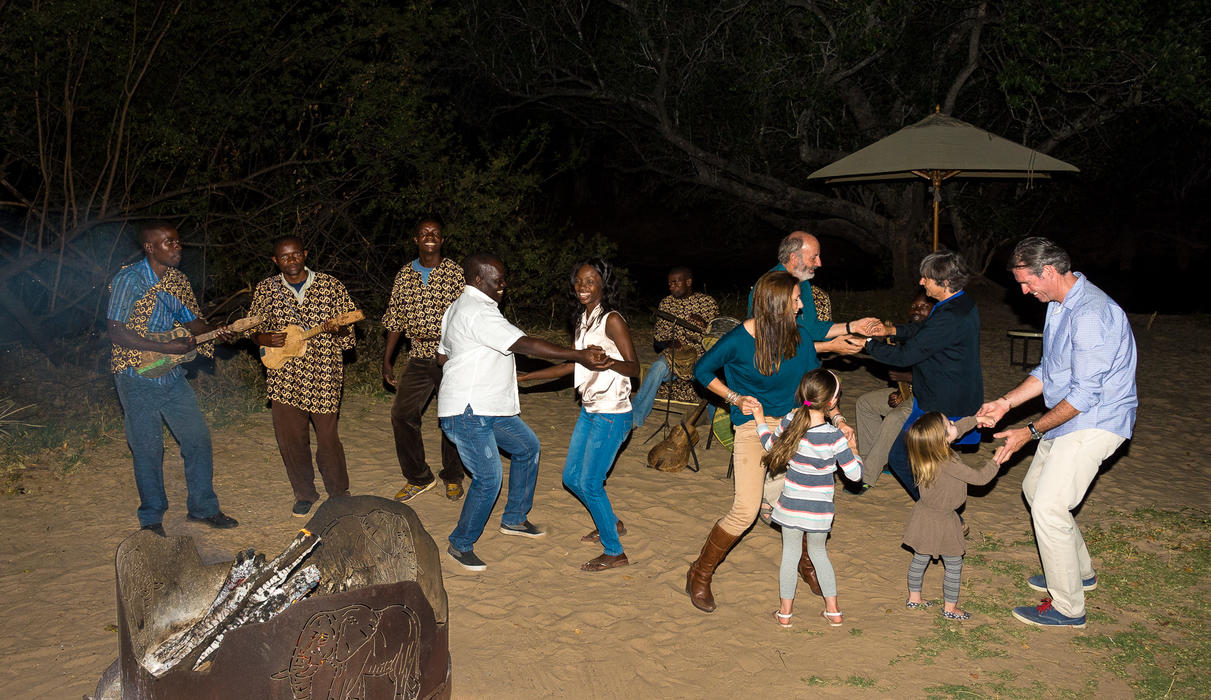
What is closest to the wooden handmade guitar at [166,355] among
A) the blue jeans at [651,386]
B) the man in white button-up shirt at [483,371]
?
the man in white button-up shirt at [483,371]

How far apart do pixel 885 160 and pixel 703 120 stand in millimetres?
7933

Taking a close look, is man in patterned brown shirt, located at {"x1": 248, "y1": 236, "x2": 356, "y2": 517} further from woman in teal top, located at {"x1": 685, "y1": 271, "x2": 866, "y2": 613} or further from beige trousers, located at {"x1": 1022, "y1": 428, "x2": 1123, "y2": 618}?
beige trousers, located at {"x1": 1022, "y1": 428, "x2": 1123, "y2": 618}

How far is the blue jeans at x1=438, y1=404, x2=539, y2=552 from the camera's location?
5.00 m

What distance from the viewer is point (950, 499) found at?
4.64m

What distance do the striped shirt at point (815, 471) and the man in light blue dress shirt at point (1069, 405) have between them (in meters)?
0.87

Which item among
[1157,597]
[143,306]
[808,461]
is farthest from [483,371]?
[1157,597]

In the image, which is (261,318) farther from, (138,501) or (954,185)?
(954,185)

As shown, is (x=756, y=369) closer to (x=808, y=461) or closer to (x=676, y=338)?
(x=808, y=461)

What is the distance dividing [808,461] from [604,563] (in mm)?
1547

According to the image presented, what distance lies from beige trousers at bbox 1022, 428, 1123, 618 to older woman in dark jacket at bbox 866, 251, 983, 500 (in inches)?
24.2

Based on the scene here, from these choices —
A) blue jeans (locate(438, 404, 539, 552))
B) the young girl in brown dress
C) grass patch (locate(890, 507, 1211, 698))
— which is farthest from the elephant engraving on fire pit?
the young girl in brown dress

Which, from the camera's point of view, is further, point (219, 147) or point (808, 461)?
point (219, 147)

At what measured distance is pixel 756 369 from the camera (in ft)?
15.1

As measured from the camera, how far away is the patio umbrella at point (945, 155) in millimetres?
9172
